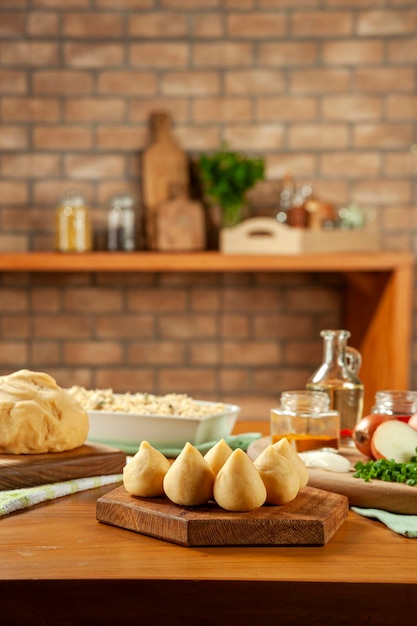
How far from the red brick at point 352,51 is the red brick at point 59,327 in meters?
1.27

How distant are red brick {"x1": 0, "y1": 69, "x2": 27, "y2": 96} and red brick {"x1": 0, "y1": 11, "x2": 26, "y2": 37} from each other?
0.42 ft

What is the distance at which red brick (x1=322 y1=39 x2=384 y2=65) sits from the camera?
3.09 metres

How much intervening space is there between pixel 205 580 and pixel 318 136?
2.41 metres

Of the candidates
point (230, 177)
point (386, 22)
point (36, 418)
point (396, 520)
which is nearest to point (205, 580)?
point (396, 520)

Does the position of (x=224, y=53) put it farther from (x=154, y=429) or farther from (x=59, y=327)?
(x=154, y=429)

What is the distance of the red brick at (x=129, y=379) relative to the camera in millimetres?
3164

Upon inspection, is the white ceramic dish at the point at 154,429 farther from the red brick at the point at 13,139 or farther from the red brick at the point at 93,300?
the red brick at the point at 13,139

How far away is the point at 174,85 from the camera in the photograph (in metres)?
3.10

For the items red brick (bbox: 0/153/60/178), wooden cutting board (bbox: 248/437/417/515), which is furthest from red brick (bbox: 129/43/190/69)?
wooden cutting board (bbox: 248/437/417/515)

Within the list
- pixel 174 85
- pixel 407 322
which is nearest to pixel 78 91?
pixel 174 85

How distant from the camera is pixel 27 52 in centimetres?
309

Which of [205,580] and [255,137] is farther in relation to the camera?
[255,137]

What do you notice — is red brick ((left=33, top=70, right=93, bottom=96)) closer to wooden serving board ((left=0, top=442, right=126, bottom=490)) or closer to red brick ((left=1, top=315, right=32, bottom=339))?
red brick ((left=1, top=315, right=32, bottom=339))

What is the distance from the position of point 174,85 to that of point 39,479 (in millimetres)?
2110
